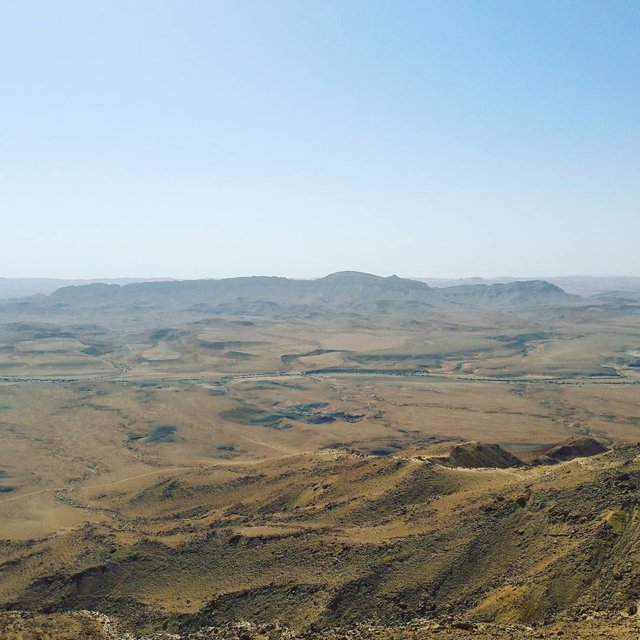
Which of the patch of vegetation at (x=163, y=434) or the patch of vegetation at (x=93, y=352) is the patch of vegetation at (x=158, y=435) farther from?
the patch of vegetation at (x=93, y=352)

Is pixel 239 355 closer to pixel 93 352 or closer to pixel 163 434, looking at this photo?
pixel 93 352

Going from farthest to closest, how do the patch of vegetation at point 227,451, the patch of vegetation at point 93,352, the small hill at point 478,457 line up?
1. the patch of vegetation at point 93,352
2. the patch of vegetation at point 227,451
3. the small hill at point 478,457

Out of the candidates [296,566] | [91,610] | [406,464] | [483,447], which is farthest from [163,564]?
[483,447]

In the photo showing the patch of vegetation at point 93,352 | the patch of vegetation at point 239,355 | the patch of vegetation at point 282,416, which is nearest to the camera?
the patch of vegetation at point 282,416

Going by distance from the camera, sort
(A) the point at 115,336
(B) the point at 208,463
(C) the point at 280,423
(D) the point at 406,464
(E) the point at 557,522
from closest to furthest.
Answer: (E) the point at 557,522, (D) the point at 406,464, (B) the point at 208,463, (C) the point at 280,423, (A) the point at 115,336

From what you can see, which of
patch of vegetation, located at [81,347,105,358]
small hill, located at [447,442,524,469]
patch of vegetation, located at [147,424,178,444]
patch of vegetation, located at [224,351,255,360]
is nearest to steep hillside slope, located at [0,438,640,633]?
small hill, located at [447,442,524,469]

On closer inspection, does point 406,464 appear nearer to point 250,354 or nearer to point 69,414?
point 69,414

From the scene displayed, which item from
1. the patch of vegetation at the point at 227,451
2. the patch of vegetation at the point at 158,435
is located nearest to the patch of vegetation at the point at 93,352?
the patch of vegetation at the point at 158,435

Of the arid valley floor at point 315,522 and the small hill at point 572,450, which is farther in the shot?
the small hill at point 572,450

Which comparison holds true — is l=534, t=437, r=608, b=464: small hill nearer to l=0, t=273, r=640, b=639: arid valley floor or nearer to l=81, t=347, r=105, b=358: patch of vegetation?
l=0, t=273, r=640, b=639: arid valley floor
